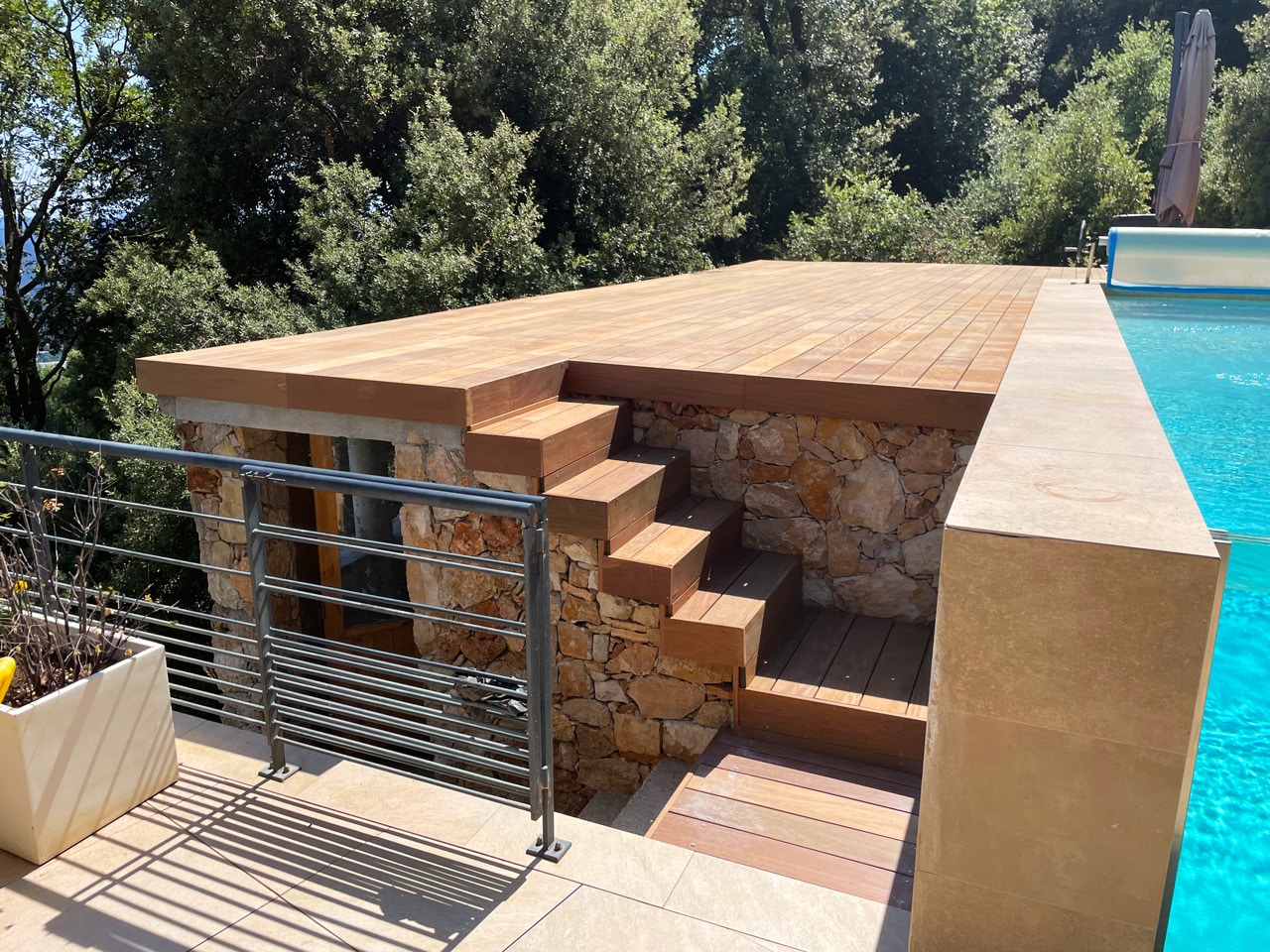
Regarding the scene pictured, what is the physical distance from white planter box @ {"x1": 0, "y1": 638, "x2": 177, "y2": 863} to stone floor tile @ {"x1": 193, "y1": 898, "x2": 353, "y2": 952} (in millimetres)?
571

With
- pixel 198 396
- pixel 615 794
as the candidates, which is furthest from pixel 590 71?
pixel 615 794

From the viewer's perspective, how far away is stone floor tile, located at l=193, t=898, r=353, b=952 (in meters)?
1.97

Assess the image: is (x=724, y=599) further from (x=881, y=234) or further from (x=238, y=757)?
(x=881, y=234)

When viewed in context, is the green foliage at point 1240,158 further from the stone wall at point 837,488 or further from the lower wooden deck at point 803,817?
the lower wooden deck at point 803,817

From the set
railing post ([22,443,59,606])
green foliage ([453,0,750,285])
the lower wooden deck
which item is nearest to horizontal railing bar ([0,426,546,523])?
railing post ([22,443,59,606])

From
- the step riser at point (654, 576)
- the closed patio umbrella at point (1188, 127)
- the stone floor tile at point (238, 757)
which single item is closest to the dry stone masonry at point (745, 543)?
the step riser at point (654, 576)

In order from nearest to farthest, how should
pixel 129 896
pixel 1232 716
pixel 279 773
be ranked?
pixel 129 896, pixel 279 773, pixel 1232 716

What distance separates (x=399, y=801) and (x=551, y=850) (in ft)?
1.62

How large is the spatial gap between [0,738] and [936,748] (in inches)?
80.5

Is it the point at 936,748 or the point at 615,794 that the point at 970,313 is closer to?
the point at 615,794

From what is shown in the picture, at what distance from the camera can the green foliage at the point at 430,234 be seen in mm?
10742

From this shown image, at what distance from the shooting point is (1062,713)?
4.94 ft

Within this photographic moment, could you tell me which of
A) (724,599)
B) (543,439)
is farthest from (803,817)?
(543,439)

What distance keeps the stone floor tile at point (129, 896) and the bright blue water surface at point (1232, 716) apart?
2.14 metres
